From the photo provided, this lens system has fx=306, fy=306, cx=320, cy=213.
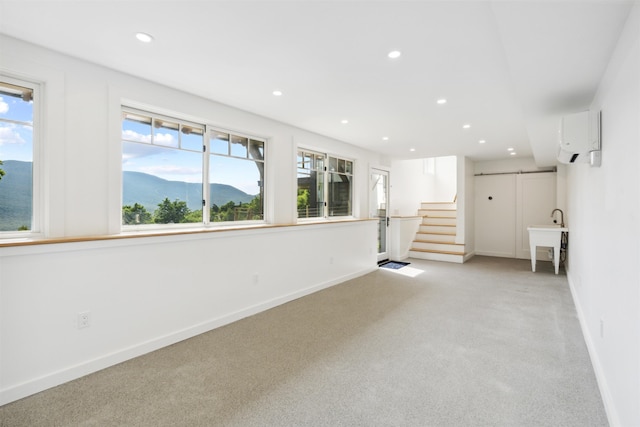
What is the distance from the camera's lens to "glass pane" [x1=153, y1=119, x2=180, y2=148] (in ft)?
9.82

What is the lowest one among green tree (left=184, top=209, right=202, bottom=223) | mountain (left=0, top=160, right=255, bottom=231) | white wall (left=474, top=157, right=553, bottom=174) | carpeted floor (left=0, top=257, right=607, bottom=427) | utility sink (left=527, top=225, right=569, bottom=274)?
carpeted floor (left=0, top=257, right=607, bottom=427)

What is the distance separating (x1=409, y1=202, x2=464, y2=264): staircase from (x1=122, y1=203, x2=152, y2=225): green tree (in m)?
5.77

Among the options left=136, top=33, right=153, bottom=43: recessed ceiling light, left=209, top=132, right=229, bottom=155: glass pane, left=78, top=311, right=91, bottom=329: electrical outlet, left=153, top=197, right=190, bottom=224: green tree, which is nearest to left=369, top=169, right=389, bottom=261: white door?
left=209, top=132, right=229, bottom=155: glass pane

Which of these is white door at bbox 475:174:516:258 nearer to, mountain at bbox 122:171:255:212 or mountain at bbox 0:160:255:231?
mountain at bbox 0:160:255:231

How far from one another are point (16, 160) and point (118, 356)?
162cm

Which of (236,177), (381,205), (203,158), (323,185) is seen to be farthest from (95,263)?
(381,205)

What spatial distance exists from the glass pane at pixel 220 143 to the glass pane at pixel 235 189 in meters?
0.07

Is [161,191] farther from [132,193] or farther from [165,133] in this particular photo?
[165,133]

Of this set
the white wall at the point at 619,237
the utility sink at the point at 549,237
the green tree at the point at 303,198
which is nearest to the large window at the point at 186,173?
the green tree at the point at 303,198

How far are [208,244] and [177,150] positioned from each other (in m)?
1.02

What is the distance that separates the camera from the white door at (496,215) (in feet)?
23.6

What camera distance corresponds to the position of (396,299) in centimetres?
399

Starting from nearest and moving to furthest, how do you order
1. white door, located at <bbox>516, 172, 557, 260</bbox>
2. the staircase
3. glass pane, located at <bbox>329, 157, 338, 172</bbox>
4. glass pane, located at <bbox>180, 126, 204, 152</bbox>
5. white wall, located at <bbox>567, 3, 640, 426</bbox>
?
white wall, located at <bbox>567, 3, 640, 426</bbox> < glass pane, located at <bbox>180, 126, 204, 152</bbox> < glass pane, located at <bbox>329, 157, 338, 172</bbox> < the staircase < white door, located at <bbox>516, 172, 557, 260</bbox>

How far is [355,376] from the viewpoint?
2191mm
